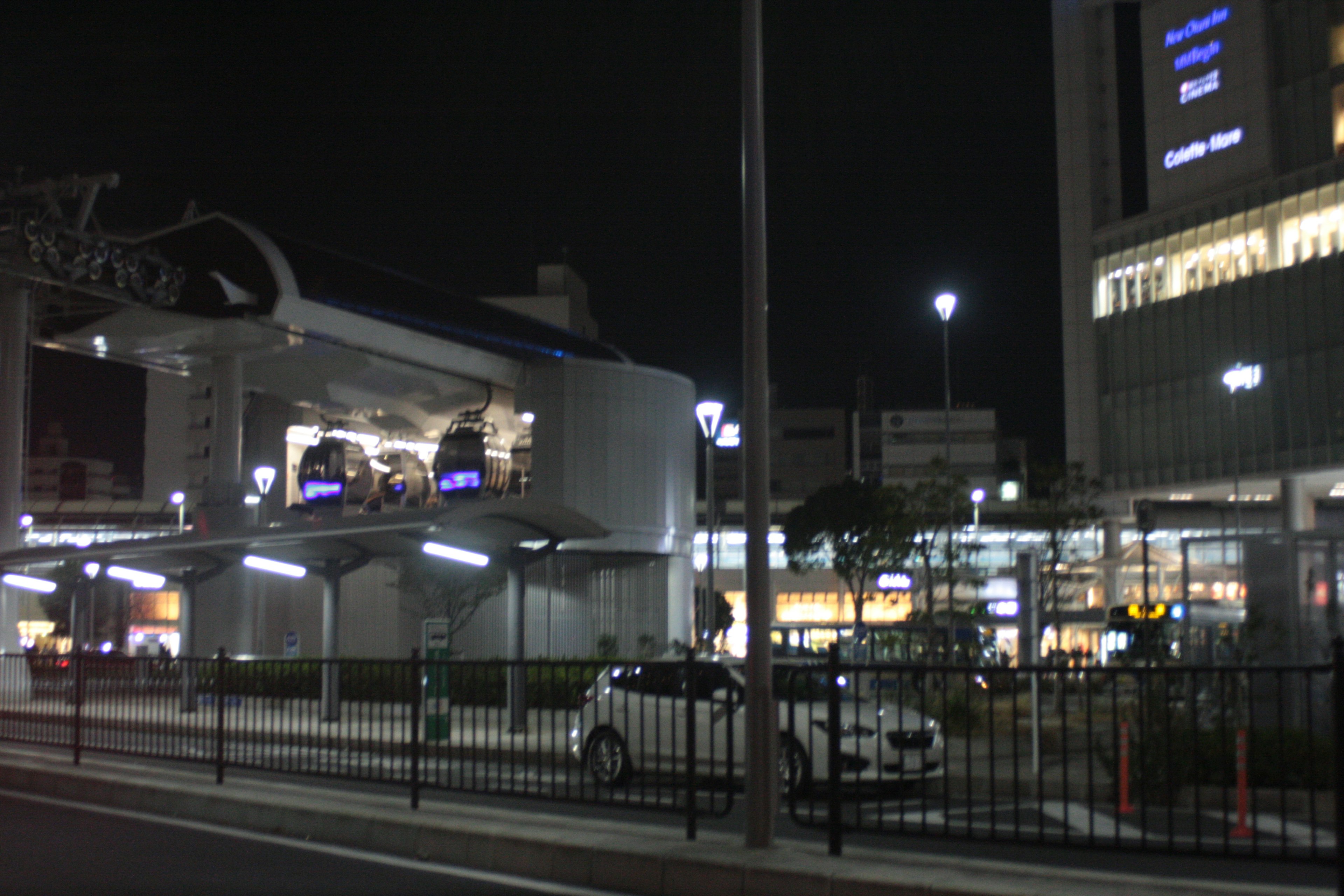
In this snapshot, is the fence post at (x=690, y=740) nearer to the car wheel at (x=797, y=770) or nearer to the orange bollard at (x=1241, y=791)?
the car wheel at (x=797, y=770)

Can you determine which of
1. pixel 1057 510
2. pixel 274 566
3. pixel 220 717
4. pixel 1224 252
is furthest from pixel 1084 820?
pixel 1224 252

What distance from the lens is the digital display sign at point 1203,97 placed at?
62.0 m

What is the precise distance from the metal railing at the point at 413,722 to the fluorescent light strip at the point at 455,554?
5582mm

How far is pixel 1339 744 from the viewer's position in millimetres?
6613

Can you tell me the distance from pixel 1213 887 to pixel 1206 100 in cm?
6580

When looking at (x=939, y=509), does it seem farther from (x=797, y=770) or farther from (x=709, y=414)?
(x=797, y=770)

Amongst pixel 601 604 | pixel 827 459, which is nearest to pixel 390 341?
pixel 601 604

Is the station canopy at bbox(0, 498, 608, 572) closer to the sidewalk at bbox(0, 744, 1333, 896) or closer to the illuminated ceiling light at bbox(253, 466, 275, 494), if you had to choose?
the sidewalk at bbox(0, 744, 1333, 896)

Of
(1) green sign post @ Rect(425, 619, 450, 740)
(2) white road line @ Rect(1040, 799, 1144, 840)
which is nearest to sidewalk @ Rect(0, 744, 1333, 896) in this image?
(1) green sign post @ Rect(425, 619, 450, 740)

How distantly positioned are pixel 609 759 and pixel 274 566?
15498mm

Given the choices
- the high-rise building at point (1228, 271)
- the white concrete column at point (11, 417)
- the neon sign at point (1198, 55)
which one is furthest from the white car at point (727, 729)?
the neon sign at point (1198, 55)

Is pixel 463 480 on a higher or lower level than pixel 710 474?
higher

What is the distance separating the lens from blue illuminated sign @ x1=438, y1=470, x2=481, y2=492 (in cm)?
3456

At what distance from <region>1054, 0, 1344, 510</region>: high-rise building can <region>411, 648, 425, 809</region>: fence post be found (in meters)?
50.1
